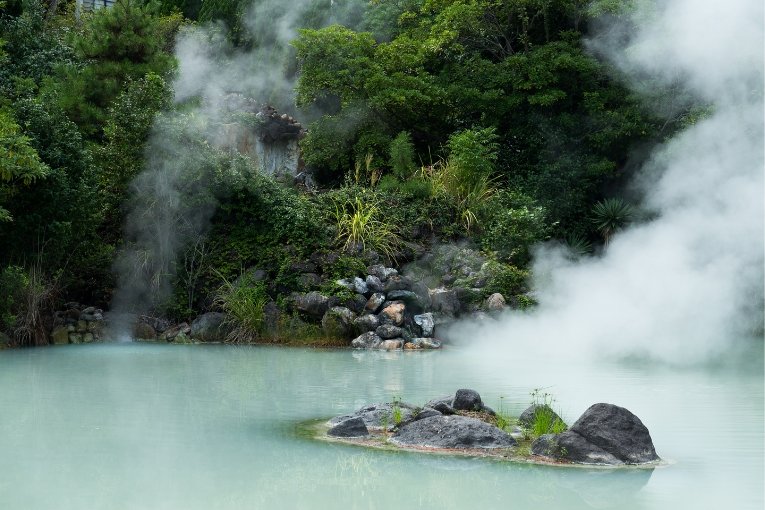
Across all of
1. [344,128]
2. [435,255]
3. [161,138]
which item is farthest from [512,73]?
[161,138]

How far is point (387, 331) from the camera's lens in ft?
47.3

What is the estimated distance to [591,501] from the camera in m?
5.24

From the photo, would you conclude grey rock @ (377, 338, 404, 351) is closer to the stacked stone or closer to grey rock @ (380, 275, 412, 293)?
grey rock @ (380, 275, 412, 293)

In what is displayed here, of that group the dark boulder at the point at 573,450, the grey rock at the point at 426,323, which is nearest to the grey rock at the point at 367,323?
the grey rock at the point at 426,323

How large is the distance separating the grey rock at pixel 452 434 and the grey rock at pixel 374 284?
8.21 meters

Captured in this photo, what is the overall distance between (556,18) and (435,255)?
7556 millimetres

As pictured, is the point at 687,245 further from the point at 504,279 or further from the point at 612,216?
the point at 612,216

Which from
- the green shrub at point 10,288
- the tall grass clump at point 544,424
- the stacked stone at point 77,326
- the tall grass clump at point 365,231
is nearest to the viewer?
the tall grass clump at point 544,424

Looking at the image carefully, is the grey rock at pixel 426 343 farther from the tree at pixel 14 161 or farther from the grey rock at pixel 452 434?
the grey rock at pixel 452 434

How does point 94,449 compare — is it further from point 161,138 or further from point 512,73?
point 512,73

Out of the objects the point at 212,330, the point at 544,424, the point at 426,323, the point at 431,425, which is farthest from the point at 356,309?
the point at 544,424

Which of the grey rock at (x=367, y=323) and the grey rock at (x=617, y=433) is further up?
the grey rock at (x=367, y=323)

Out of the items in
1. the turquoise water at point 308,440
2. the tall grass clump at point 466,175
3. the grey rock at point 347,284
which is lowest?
the turquoise water at point 308,440

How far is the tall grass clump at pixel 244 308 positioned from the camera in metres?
15.0
